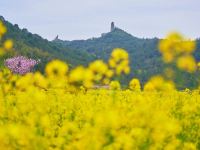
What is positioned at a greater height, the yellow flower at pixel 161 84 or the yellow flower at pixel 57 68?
the yellow flower at pixel 57 68

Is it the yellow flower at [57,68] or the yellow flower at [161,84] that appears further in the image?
the yellow flower at [161,84]

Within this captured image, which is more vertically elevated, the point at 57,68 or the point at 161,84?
the point at 57,68

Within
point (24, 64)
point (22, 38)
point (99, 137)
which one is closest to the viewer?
point (99, 137)

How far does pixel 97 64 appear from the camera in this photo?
456 centimetres

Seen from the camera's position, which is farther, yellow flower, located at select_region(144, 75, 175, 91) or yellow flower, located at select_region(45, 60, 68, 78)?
yellow flower, located at select_region(144, 75, 175, 91)

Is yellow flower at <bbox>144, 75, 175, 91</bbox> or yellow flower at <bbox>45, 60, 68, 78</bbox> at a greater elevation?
yellow flower at <bbox>45, 60, 68, 78</bbox>

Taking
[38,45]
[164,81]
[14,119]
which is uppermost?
[38,45]

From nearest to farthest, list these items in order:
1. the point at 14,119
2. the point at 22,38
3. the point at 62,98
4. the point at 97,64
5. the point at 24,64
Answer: the point at 97,64 → the point at 14,119 → the point at 62,98 → the point at 24,64 → the point at 22,38

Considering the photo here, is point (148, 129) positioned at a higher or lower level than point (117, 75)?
lower

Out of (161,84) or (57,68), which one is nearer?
(57,68)

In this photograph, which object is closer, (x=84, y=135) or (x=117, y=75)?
(x=84, y=135)

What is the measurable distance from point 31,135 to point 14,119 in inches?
71.0

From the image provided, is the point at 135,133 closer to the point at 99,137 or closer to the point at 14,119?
the point at 99,137

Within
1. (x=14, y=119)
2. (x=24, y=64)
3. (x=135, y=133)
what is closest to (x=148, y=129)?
(x=135, y=133)
